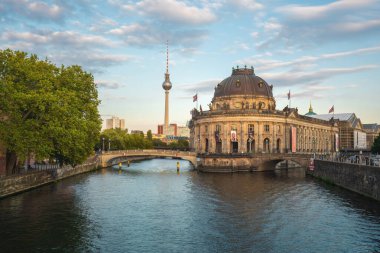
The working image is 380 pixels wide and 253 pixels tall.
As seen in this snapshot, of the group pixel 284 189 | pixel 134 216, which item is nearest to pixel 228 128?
pixel 284 189

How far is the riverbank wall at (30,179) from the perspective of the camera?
5164 centimetres

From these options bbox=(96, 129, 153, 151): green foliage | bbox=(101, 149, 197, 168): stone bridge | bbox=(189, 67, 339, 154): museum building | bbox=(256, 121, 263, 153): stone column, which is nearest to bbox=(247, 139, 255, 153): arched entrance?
bbox=(189, 67, 339, 154): museum building

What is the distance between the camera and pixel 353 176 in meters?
59.2

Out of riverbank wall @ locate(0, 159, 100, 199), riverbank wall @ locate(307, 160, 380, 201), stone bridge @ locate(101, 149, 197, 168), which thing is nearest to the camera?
riverbank wall @ locate(307, 160, 380, 201)

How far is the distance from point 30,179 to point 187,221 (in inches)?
1188

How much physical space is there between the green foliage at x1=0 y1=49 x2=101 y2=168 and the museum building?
194 ft

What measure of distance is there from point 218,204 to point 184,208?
189 inches

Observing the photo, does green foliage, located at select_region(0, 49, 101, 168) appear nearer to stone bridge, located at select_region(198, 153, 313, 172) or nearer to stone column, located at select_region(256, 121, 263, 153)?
stone bridge, located at select_region(198, 153, 313, 172)

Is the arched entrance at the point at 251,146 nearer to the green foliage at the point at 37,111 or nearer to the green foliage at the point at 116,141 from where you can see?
the green foliage at the point at 116,141

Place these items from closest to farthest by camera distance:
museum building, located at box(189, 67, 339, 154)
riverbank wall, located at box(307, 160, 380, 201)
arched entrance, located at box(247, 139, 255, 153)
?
1. riverbank wall, located at box(307, 160, 380, 201)
2. museum building, located at box(189, 67, 339, 154)
3. arched entrance, located at box(247, 139, 255, 153)

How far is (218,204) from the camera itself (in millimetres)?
50125

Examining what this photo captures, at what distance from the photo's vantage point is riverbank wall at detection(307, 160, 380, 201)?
5048 centimetres

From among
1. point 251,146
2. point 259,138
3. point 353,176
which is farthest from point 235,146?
point 353,176

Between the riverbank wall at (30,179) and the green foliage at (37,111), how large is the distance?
12.7ft
